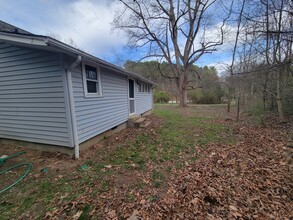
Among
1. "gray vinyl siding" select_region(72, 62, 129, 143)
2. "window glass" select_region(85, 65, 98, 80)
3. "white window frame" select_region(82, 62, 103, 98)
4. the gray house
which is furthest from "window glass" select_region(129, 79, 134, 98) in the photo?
"window glass" select_region(85, 65, 98, 80)

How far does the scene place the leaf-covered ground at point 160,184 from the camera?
221 cm

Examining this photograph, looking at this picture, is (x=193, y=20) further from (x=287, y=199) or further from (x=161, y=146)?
(x=287, y=199)

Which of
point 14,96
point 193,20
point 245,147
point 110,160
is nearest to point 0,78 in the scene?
point 14,96

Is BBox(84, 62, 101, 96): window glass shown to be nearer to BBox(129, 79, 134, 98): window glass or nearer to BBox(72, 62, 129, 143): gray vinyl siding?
BBox(72, 62, 129, 143): gray vinyl siding

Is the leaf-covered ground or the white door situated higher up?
the white door

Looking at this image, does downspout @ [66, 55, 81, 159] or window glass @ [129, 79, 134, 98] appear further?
window glass @ [129, 79, 134, 98]

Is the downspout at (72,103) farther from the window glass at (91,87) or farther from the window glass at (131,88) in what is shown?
the window glass at (131,88)

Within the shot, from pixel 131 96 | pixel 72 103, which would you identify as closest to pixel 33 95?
pixel 72 103

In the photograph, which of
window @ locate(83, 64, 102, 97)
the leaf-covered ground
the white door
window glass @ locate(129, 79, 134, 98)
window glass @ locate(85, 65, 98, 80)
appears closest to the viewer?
the leaf-covered ground

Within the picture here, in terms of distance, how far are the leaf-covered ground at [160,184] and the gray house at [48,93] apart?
1.88 ft

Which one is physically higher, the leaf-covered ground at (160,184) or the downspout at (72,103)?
the downspout at (72,103)

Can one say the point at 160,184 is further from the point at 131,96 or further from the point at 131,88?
A: the point at 131,88

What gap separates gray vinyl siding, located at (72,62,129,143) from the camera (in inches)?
168

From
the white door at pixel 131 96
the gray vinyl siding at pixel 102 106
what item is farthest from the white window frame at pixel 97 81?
the white door at pixel 131 96
